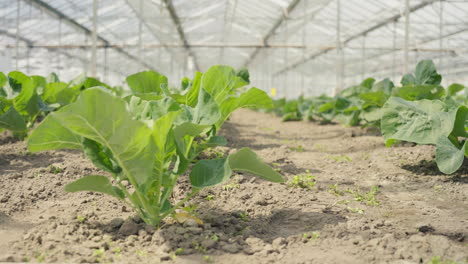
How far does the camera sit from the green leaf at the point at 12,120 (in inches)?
110

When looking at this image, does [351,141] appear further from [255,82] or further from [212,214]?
[255,82]

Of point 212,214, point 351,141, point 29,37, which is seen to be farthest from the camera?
point 29,37

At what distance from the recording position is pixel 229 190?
2336 mm

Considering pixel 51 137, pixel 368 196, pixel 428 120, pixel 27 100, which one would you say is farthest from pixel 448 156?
pixel 27 100

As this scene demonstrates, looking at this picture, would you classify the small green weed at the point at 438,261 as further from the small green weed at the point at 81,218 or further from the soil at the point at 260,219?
the small green weed at the point at 81,218

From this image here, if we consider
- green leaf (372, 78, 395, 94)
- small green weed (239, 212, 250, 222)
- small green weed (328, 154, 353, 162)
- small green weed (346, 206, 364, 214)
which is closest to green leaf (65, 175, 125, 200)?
small green weed (239, 212, 250, 222)

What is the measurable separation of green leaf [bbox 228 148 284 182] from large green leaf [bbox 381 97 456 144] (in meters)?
1.24

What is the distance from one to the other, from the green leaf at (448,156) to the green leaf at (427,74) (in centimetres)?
150

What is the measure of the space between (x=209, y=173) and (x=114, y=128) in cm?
46

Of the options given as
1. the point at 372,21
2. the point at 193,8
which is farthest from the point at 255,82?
the point at 372,21

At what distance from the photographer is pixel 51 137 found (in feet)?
5.24

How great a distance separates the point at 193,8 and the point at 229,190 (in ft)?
61.2

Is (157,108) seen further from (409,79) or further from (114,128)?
(409,79)

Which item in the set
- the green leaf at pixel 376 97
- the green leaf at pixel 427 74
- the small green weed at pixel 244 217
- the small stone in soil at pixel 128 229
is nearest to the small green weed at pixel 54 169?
the small stone in soil at pixel 128 229
